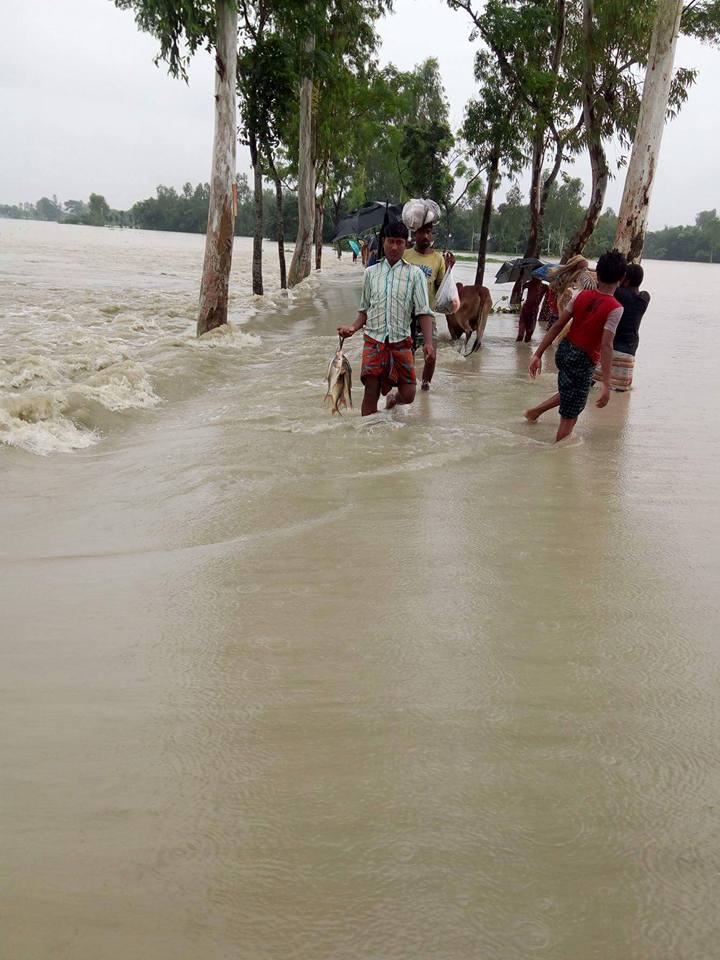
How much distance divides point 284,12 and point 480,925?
17365 mm

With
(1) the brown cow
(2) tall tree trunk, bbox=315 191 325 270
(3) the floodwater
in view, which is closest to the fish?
(3) the floodwater

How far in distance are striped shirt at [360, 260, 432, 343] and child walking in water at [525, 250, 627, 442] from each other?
1053 mm

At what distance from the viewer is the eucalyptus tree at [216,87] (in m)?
11.3

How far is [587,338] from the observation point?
18.7 ft

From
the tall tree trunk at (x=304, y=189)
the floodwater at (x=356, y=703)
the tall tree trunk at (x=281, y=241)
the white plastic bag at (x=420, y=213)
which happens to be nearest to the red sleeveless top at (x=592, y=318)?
the floodwater at (x=356, y=703)

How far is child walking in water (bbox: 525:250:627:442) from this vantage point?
5.52 m

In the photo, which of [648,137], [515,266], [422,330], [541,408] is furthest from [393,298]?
[648,137]

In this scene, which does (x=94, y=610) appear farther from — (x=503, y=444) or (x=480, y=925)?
(x=503, y=444)

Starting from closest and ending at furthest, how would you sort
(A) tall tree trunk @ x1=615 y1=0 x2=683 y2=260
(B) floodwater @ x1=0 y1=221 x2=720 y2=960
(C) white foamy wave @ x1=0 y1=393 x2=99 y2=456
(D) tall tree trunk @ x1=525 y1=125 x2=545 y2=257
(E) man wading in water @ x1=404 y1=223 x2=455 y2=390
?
(B) floodwater @ x1=0 y1=221 x2=720 y2=960 → (C) white foamy wave @ x1=0 y1=393 x2=99 y2=456 → (E) man wading in water @ x1=404 y1=223 x2=455 y2=390 → (A) tall tree trunk @ x1=615 y1=0 x2=683 y2=260 → (D) tall tree trunk @ x1=525 y1=125 x2=545 y2=257

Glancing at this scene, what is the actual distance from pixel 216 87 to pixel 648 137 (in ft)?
23.1

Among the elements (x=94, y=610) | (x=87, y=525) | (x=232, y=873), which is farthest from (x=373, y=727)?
(x=87, y=525)

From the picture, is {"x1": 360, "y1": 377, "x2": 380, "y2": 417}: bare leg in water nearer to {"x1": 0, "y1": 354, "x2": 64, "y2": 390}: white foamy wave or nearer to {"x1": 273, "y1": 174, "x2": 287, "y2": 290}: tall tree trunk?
{"x1": 0, "y1": 354, "x2": 64, "y2": 390}: white foamy wave

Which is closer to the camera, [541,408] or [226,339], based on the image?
[541,408]

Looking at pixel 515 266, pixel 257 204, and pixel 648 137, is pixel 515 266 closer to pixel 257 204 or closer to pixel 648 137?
pixel 648 137
